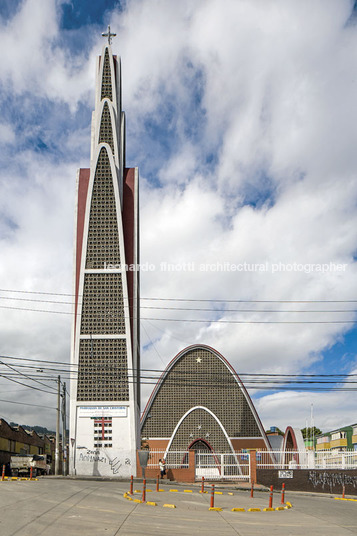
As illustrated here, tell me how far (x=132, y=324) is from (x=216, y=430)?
21.2 metres

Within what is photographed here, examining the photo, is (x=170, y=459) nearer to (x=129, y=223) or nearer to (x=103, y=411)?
(x=103, y=411)

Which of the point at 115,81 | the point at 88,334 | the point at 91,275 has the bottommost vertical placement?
the point at 88,334

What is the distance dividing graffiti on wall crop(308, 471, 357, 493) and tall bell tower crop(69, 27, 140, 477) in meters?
17.2

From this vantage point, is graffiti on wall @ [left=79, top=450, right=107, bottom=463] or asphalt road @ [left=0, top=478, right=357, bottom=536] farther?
graffiti on wall @ [left=79, top=450, right=107, bottom=463]

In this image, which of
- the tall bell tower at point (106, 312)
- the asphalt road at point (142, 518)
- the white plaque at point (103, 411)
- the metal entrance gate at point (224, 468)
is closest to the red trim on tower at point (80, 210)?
the tall bell tower at point (106, 312)

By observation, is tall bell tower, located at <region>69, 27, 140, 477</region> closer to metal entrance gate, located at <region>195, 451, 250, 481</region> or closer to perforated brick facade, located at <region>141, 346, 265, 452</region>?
metal entrance gate, located at <region>195, 451, 250, 481</region>

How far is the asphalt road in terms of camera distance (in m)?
13.4

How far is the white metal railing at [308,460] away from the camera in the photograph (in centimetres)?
3325

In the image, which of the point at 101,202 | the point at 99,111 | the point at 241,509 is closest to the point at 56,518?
the point at 241,509

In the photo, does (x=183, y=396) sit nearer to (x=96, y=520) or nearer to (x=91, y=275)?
(x=91, y=275)

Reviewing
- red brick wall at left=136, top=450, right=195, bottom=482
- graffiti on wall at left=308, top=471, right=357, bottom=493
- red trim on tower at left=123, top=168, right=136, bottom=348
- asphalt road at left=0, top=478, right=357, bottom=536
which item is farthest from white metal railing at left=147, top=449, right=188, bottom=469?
asphalt road at left=0, top=478, right=357, bottom=536

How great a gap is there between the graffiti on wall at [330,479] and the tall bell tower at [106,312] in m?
17.2

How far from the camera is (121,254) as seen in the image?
164ft

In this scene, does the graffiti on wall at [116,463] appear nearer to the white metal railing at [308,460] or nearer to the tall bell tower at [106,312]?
the tall bell tower at [106,312]
